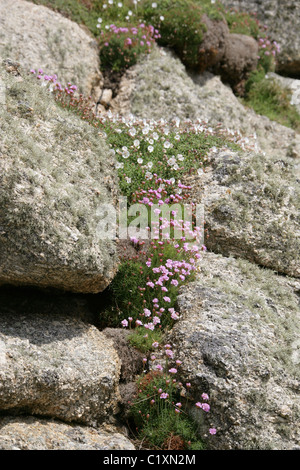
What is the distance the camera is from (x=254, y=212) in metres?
7.10

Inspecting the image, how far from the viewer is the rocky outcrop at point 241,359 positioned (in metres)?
4.90

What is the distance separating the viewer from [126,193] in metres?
7.30

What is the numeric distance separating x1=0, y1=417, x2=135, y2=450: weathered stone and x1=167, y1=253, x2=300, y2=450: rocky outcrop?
828 millimetres

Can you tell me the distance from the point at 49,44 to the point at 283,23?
24.8ft

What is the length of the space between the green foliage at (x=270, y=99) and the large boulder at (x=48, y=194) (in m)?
7.69

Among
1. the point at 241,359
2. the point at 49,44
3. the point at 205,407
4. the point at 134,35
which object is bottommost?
the point at 205,407

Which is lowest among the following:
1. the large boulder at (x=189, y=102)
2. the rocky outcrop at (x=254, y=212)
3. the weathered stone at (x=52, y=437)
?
the weathered stone at (x=52, y=437)

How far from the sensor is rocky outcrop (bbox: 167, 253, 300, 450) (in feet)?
16.1

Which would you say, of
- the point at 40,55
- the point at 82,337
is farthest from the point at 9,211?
the point at 40,55

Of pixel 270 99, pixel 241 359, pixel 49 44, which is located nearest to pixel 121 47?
pixel 49 44

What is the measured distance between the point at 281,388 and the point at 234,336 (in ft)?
2.14

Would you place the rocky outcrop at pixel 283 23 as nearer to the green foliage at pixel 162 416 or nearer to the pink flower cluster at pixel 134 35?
the pink flower cluster at pixel 134 35

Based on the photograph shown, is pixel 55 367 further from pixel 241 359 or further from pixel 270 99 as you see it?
pixel 270 99

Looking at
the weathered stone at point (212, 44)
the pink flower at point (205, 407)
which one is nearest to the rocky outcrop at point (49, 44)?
the weathered stone at point (212, 44)
